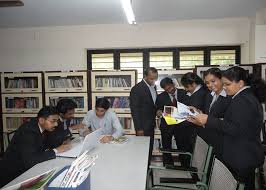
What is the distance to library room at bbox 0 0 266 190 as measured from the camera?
182 cm

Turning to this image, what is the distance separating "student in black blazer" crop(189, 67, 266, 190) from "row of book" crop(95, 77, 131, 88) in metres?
2.52

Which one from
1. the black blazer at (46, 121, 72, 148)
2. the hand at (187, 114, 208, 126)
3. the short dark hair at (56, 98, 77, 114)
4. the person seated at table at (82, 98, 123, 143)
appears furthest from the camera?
the person seated at table at (82, 98, 123, 143)

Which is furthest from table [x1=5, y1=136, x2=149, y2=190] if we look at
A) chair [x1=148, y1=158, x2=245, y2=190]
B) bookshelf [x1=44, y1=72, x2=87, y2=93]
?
bookshelf [x1=44, y1=72, x2=87, y2=93]

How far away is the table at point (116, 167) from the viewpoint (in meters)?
1.55

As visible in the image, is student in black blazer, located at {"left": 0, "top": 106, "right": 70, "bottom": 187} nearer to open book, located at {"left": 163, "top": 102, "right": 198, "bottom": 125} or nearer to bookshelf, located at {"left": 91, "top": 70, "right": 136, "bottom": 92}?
open book, located at {"left": 163, "top": 102, "right": 198, "bottom": 125}

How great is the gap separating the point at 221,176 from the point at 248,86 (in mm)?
793

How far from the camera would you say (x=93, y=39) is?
487cm

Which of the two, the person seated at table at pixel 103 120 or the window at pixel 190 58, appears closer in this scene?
the person seated at table at pixel 103 120

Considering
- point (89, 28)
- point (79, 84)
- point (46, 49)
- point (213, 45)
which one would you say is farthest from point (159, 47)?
point (46, 49)

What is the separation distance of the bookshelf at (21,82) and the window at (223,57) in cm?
349

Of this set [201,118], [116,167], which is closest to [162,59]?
[201,118]

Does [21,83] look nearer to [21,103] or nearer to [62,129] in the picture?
[21,103]

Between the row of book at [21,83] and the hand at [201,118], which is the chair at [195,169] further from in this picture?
the row of book at [21,83]

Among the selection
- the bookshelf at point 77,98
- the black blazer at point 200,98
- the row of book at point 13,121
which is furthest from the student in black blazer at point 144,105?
the row of book at point 13,121
